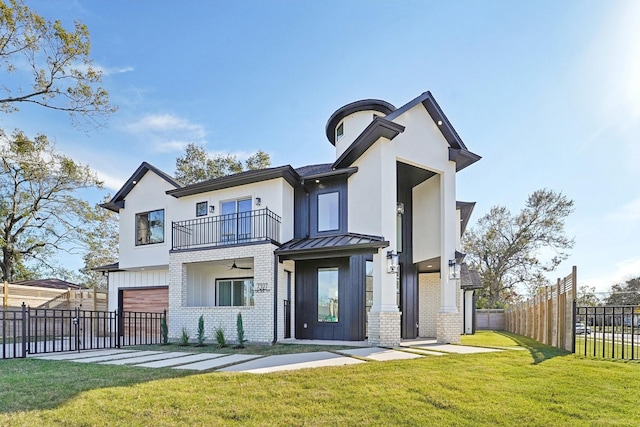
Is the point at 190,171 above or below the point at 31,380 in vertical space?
above

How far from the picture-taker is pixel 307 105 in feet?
53.8

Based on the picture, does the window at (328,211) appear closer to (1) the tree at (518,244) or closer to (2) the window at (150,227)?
(2) the window at (150,227)

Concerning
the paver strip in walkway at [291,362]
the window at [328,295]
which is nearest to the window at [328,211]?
the window at [328,295]

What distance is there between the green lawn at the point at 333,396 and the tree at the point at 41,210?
55.1 ft

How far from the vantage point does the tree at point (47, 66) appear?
13422 millimetres

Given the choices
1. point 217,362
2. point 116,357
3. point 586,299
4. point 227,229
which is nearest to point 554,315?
point 586,299

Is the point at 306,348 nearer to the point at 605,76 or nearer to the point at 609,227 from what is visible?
the point at 605,76

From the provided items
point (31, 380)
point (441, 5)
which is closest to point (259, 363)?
point (31, 380)

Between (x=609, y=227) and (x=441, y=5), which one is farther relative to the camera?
(x=609, y=227)

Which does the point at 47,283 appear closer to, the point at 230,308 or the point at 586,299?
the point at 230,308

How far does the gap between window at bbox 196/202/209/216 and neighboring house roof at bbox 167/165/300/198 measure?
0.45 m

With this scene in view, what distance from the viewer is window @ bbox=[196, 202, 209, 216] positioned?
1502 centimetres

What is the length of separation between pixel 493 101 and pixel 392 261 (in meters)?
6.99

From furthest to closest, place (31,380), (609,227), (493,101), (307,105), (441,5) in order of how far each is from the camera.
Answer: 1. (609,227)
2. (307,105)
3. (493,101)
4. (441,5)
5. (31,380)
